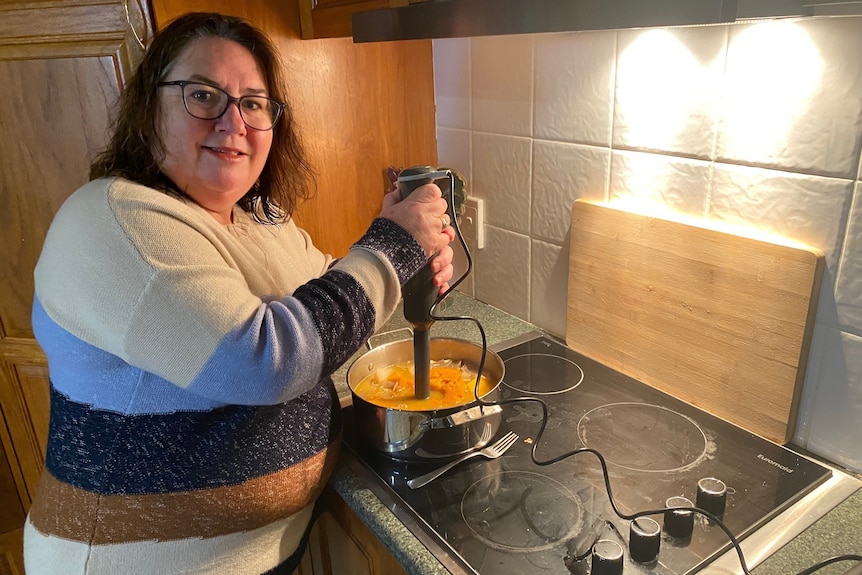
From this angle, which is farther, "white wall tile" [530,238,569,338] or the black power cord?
"white wall tile" [530,238,569,338]

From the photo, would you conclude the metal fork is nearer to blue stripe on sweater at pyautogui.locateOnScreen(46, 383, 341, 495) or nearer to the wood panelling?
blue stripe on sweater at pyautogui.locateOnScreen(46, 383, 341, 495)

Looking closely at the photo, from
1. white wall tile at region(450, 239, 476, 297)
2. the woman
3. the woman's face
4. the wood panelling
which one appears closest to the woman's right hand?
the woman

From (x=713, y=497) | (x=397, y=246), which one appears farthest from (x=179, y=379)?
(x=713, y=497)

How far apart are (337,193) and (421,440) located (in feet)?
2.22

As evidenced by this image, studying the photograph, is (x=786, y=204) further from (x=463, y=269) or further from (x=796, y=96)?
(x=463, y=269)

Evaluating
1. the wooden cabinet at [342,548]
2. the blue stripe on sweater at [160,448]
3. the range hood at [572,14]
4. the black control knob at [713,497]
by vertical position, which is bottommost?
the wooden cabinet at [342,548]

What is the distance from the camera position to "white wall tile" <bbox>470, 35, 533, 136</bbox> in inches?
47.9

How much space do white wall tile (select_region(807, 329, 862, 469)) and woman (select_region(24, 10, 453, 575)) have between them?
0.53 m

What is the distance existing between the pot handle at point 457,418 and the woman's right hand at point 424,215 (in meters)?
0.23

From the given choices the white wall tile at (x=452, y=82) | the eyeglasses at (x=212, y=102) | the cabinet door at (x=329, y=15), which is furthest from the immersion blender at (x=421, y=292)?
the white wall tile at (x=452, y=82)

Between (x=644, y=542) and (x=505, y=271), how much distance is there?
75cm

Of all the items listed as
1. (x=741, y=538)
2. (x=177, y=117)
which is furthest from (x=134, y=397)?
(x=741, y=538)

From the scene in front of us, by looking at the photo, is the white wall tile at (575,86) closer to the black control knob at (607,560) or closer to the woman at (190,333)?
the woman at (190,333)

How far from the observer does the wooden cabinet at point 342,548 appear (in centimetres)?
89
